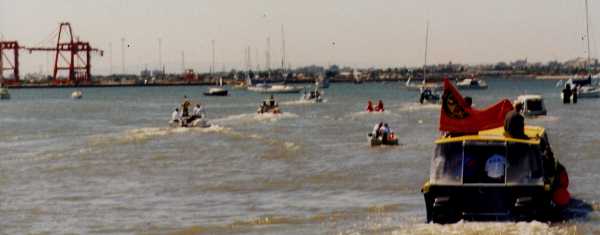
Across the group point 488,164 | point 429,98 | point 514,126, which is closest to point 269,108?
point 429,98

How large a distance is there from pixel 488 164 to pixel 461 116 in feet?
6.05

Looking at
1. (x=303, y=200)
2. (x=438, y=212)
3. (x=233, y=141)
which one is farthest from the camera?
(x=233, y=141)

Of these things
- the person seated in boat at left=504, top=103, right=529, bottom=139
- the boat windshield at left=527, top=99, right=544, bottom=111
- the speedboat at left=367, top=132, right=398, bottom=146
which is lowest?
the boat windshield at left=527, top=99, right=544, bottom=111

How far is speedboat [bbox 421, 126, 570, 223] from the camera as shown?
67.7 feet

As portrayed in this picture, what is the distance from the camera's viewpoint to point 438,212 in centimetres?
2075

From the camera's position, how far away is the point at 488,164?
68.8ft

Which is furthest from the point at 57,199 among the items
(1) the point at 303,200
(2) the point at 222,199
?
(1) the point at 303,200

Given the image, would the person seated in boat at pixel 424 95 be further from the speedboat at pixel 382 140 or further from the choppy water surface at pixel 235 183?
the speedboat at pixel 382 140

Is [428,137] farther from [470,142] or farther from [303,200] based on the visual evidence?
[470,142]

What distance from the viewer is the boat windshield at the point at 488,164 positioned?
20.9 m

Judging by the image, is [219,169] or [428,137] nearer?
[219,169]

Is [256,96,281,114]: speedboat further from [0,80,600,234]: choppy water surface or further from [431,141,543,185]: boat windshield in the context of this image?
[431,141,543,185]: boat windshield

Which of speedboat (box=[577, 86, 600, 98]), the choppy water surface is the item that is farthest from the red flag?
speedboat (box=[577, 86, 600, 98])

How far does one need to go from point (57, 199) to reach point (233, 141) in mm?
21312
